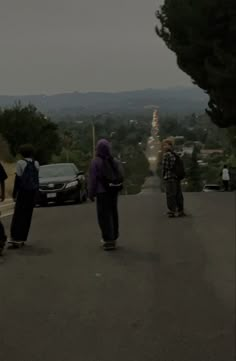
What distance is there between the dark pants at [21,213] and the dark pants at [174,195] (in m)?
4.54

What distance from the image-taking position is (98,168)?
11805 mm

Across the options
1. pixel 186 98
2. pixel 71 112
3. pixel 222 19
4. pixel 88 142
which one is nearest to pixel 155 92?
pixel 186 98

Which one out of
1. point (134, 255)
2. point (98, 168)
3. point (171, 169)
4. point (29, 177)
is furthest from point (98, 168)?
point (171, 169)

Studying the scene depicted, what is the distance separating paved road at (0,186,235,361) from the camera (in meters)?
6.74

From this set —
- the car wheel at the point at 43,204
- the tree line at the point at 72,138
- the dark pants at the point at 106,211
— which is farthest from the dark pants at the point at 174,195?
the car wheel at the point at 43,204

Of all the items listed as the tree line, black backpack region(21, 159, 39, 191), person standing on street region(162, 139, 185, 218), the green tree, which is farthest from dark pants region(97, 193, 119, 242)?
the green tree

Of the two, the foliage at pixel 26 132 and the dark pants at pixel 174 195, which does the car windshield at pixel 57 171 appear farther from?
the foliage at pixel 26 132

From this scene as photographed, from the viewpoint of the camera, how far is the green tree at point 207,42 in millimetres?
37969

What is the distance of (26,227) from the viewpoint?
41.7 feet

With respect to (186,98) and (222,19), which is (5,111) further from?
(186,98)

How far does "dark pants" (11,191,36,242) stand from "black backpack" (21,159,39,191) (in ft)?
0.41

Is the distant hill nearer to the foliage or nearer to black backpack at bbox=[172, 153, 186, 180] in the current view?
the foliage

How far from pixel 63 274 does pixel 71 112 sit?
114 m

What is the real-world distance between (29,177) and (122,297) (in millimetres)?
4228
